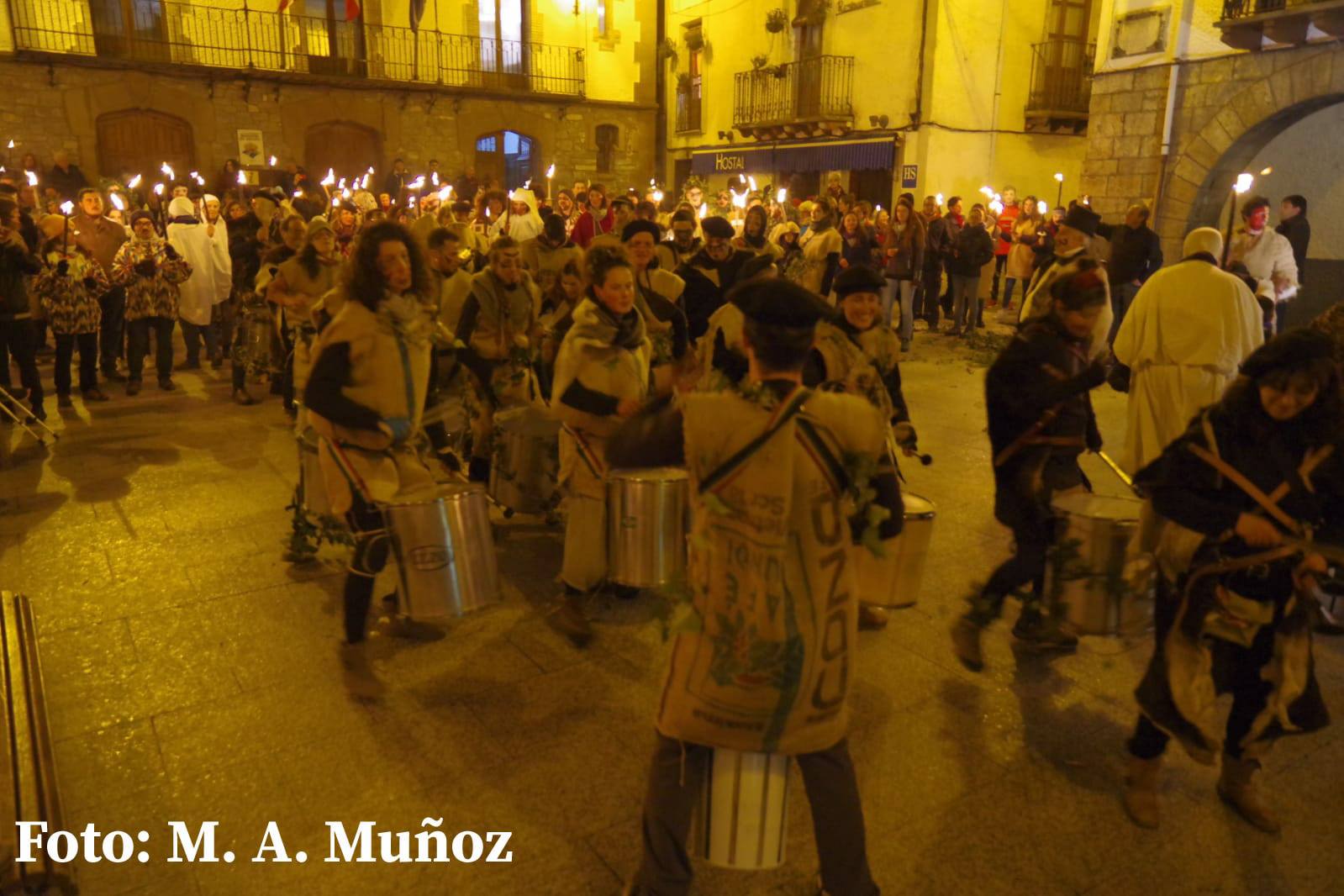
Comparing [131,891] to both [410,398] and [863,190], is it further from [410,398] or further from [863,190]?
[863,190]

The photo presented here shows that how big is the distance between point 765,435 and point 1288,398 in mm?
1793

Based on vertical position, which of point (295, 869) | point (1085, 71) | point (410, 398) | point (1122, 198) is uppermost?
point (1085, 71)

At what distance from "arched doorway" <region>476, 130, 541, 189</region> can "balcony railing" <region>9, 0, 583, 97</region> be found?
1294 millimetres

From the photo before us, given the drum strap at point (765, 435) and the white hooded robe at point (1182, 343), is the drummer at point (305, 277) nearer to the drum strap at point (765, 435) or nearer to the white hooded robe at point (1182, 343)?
the white hooded robe at point (1182, 343)

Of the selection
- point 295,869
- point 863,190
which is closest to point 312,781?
point 295,869

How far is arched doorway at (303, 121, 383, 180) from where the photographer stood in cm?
2417

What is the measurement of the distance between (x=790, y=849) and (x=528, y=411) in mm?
3153

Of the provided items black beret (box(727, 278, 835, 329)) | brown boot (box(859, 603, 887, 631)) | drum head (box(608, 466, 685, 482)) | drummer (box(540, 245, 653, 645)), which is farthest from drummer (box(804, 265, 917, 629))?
black beret (box(727, 278, 835, 329))

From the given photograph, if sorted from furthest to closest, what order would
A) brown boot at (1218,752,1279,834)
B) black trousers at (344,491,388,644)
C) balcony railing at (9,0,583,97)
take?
balcony railing at (9,0,583,97) → black trousers at (344,491,388,644) → brown boot at (1218,752,1279,834)

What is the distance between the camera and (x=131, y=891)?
289 centimetres

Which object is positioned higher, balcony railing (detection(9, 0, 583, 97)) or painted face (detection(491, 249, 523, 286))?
balcony railing (detection(9, 0, 583, 97))

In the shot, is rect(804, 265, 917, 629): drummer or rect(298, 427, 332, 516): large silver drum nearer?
rect(804, 265, 917, 629): drummer

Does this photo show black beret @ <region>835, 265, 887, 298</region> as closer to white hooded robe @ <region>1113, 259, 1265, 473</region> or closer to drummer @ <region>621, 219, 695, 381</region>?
drummer @ <region>621, 219, 695, 381</region>

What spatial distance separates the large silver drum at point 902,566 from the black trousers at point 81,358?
839 cm
